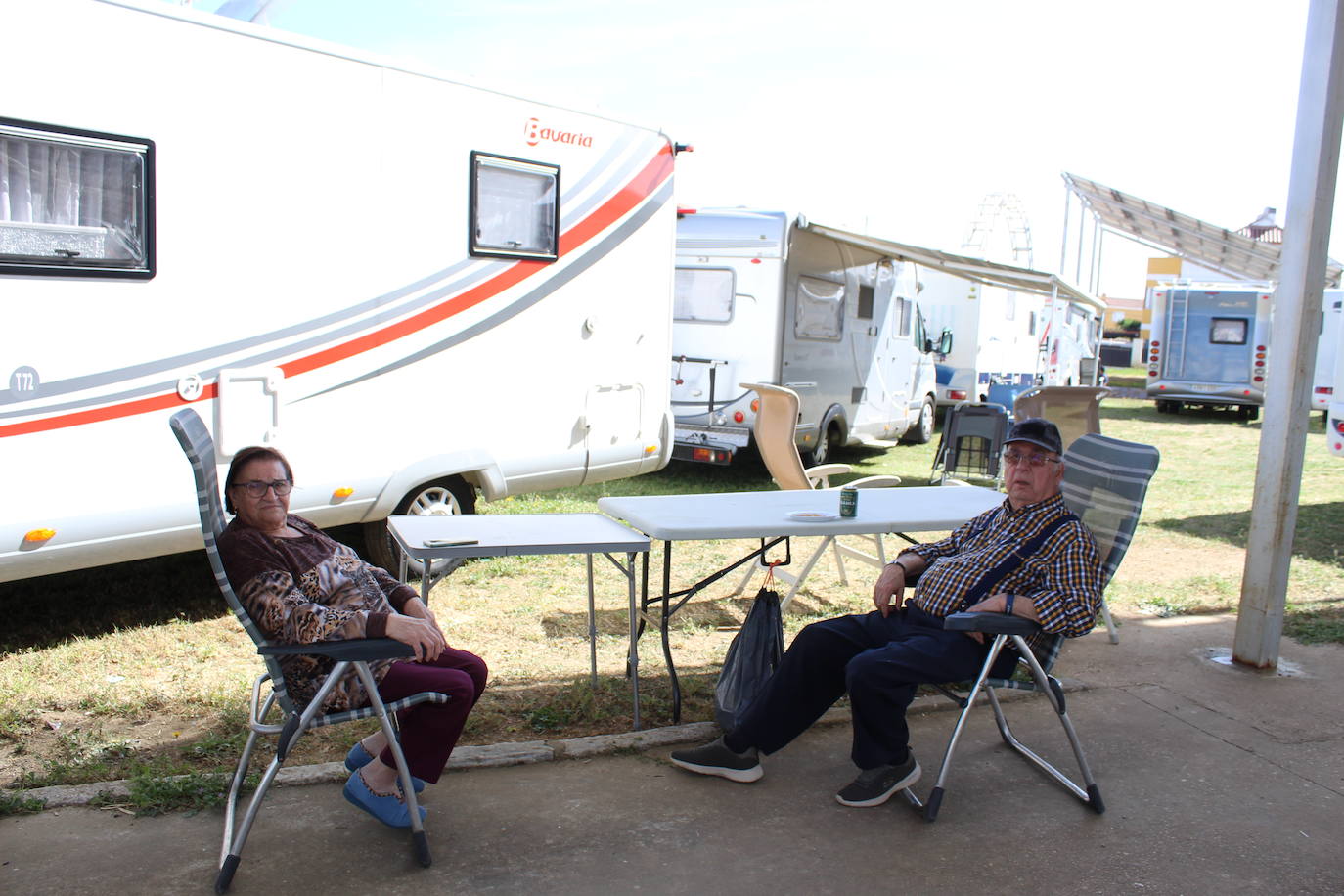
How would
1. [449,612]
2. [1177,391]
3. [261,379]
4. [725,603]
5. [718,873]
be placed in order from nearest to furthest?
[718,873], [261,379], [449,612], [725,603], [1177,391]

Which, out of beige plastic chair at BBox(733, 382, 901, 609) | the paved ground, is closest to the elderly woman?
the paved ground

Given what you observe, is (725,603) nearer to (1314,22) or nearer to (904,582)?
(904,582)

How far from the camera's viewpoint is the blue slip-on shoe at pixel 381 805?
3.05 metres

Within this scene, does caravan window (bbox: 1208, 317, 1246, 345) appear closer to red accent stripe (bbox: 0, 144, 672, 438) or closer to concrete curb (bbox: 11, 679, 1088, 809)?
red accent stripe (bbox: 0, 144, 672, 438)

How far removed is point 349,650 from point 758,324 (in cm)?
689

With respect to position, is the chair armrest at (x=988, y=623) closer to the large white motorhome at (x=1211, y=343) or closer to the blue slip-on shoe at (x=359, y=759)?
the blue slip-on shoe at (x=359, y=759)

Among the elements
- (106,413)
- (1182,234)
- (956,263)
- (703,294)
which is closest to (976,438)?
(956,263)

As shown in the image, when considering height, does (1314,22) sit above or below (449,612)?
above

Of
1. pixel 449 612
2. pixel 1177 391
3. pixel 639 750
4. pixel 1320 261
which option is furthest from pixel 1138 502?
pixel 1177 391

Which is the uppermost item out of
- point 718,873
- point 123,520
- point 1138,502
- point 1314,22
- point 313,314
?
point 1314,22

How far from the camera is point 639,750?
147 inches

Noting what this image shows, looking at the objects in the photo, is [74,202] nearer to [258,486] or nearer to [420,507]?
[258,486]

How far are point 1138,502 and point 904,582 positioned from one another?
86cm

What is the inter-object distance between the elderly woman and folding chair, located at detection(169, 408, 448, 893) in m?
0.05
